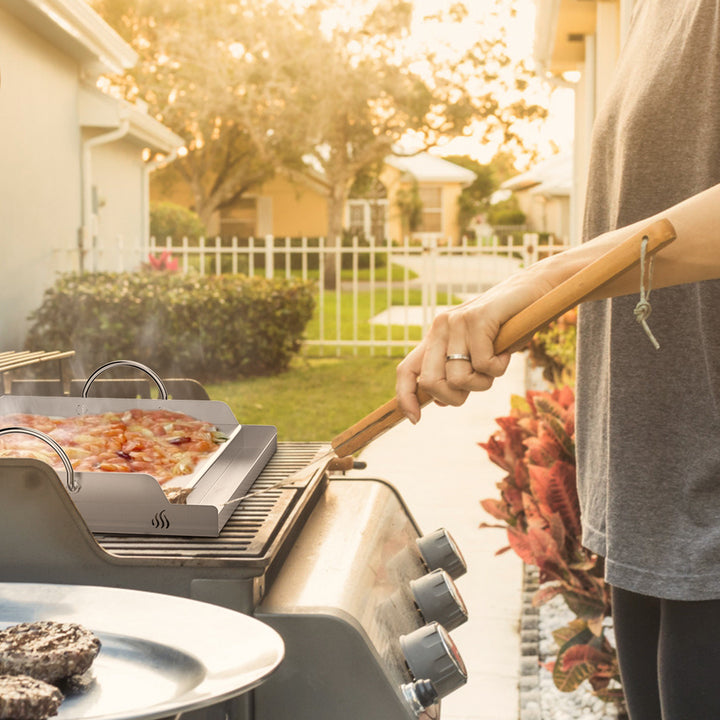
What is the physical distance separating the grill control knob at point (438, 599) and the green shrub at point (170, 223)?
53.8ft

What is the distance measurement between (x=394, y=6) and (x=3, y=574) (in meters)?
20.2

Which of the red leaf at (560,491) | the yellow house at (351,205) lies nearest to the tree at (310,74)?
the yellow house at (351,205)

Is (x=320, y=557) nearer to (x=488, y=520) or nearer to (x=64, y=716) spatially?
(x=64, y=716)

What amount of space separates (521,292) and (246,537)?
1.42 feet

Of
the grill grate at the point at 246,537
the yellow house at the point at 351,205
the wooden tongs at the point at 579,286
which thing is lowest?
the grill grate at the point at 246,537

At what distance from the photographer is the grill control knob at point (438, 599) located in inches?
49.9

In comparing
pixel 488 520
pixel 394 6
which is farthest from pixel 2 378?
pixel 394 6

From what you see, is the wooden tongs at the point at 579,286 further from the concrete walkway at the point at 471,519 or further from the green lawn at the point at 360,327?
the green lawn at the point at 360,327

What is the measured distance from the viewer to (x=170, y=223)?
57.3 ft

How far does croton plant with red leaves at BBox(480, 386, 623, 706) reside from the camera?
2584 millimetres

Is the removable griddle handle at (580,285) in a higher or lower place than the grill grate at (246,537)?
higher

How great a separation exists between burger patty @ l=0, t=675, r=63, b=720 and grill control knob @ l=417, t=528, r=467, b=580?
0.72 metres

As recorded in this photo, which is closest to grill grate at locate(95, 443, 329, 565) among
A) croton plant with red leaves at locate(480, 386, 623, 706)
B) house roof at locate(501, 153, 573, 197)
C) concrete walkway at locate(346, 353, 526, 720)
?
croton plant with red leaves at locate(480, 386, 623, 706)

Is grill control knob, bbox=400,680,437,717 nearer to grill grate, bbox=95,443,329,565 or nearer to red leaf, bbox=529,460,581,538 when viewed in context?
grill grate, bbox=95,443,329,565
